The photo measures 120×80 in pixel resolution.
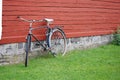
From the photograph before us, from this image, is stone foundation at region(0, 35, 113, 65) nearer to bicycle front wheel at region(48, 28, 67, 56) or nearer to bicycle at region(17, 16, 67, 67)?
bicycle at region(17, 16, 67, 67)

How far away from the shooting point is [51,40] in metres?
10.3

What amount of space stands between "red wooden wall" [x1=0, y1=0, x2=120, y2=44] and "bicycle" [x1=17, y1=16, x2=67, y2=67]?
0.24 meters

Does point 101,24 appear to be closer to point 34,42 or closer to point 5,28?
point 34,42

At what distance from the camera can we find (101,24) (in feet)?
42.0

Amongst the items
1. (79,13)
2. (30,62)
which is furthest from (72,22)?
(30,62)

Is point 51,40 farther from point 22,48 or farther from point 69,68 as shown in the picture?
point 69,68

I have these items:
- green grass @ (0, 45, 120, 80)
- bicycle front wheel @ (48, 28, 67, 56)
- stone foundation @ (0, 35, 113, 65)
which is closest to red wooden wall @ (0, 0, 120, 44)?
stone foundation @ (0, 35, 113, 65)

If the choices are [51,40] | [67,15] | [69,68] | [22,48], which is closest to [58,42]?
[51,40]

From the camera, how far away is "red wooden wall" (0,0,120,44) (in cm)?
895

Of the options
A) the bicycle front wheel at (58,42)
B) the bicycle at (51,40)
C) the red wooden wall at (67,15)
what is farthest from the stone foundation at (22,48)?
the bicycle front wheel at (58,42)

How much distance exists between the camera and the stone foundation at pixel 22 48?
893 centimetres

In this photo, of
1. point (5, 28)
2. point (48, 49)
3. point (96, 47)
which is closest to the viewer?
point (5, 28)

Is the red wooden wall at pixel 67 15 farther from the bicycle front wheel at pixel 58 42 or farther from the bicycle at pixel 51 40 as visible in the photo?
the bicycle front wheel at pixel 58 42

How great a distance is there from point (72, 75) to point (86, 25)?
4081mm
